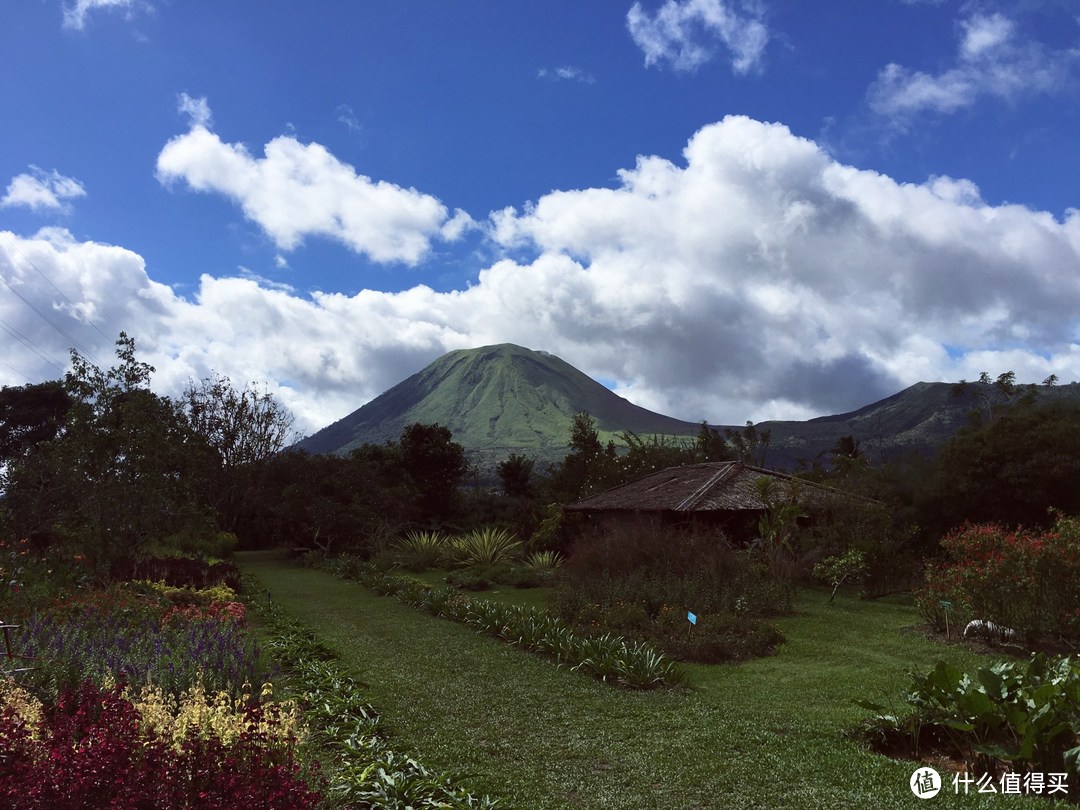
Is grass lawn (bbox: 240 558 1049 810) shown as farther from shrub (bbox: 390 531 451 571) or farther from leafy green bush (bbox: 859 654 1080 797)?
shrub (bbox: 390 531 451 571)

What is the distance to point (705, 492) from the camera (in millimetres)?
20812

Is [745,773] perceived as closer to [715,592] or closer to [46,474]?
[715,592]

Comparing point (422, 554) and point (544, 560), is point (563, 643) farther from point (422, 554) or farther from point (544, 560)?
point (422, 554)

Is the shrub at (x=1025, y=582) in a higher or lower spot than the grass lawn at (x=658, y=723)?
higher

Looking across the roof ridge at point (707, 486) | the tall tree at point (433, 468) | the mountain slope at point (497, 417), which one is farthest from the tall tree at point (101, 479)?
the mountain slope at point (497, 417)

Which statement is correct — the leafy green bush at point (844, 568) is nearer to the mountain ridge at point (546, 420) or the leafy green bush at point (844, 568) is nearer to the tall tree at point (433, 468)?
the tall tree at point (433, 468)

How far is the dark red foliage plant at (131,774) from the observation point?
3.36 meters

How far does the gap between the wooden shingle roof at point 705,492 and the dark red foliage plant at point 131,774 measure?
50.3ft

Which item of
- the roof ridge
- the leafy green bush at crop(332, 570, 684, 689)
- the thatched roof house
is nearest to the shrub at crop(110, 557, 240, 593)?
the leafy green bush at crop(332, 570, 684, 689)

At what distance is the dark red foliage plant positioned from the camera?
3.36 m

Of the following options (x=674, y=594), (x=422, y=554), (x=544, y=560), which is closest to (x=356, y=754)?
(x=674, y=594)

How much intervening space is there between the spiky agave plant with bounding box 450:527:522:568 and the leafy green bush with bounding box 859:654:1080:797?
1608 cm

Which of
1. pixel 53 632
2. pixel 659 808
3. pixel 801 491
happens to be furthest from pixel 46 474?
pixel 801 491

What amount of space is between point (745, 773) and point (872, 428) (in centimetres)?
17050
